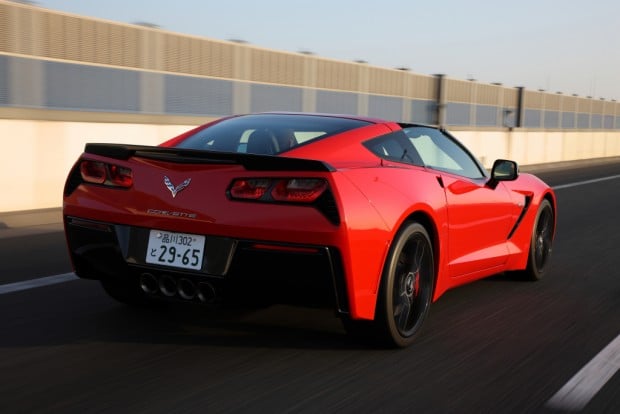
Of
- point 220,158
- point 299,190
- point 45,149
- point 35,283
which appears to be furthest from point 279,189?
point 45,149

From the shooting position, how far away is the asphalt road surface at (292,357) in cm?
390

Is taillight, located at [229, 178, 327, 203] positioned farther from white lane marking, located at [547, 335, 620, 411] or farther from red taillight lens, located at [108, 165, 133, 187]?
white lane marking, located at [547, 335, 620, 411]

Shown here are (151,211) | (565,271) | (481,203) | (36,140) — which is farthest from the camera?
(36,140)

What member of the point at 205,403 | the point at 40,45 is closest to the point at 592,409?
the point at 205,403

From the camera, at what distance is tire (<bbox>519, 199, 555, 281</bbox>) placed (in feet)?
23.1

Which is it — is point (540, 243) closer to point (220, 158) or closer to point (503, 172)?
point (503, 172)

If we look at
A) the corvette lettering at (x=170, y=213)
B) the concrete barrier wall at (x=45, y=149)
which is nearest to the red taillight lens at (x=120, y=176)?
the corvette lettering at (x=170, y=213)

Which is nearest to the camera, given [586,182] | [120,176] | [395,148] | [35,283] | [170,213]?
[170,213]

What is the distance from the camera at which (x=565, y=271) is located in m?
7.68

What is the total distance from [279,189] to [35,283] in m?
2.83

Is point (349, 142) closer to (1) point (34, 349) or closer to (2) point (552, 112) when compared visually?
(1) point (34, 349)

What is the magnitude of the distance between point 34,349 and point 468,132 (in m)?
20.4

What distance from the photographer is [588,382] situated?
4.32 meters

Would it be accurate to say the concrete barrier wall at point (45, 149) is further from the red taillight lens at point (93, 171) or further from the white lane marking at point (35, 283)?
the red taillight lens at point (93, 171)
